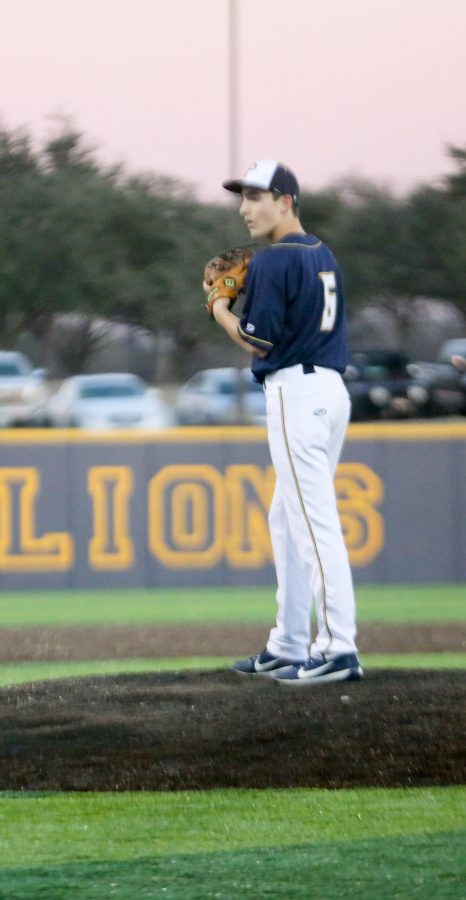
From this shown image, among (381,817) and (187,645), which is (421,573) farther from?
(381,817)

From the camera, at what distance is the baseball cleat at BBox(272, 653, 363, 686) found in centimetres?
489

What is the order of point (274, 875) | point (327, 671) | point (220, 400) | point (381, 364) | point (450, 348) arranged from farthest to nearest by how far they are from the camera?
point (220, 400) < point (381, 364) < point (450, 348) < point (327, 671) < point (274, 875)

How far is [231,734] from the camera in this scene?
4.27 metres

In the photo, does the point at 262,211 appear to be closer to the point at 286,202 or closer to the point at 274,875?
the point at 286,202

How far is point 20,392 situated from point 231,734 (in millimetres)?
11907

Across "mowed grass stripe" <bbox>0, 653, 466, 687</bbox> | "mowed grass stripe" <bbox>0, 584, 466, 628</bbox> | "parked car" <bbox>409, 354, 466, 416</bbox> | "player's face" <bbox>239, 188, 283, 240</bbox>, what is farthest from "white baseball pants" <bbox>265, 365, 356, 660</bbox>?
"parked car" <bbox>409, 354, 466, 416</bbox>

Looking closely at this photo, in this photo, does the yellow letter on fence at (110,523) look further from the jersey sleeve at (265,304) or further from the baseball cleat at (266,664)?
the jersey sleeve at (265,304)

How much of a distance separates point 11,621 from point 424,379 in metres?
6.43

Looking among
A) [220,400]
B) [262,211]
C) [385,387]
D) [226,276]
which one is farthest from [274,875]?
[220,400]

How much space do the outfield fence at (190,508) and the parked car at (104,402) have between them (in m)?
5.01

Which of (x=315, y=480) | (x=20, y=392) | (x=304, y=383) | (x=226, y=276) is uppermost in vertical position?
(x=226, y=276)

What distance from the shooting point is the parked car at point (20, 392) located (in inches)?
615

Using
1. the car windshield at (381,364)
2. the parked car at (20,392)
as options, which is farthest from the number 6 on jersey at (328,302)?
the parked car at (20,392)

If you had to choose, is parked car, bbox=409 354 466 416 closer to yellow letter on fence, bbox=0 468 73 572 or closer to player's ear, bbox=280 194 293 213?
yellow letter on fence, bbox=0 468 73 572
